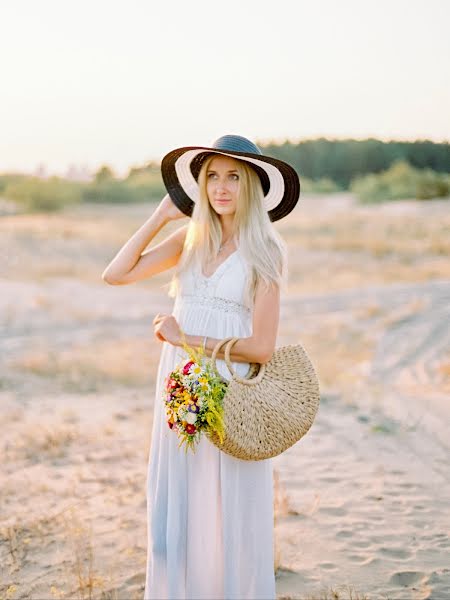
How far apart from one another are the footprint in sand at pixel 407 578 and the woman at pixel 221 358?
102cm

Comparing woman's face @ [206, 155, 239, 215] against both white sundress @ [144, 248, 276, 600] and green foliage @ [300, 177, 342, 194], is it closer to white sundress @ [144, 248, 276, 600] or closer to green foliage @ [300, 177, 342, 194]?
white sundress @ [144, 248, 276, 600]

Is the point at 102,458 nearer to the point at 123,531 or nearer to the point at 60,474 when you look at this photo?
the point at 60,474

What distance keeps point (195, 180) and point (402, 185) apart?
85.1 ft

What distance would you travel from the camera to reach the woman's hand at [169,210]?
3.16 metres

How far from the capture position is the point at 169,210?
10.4 ft

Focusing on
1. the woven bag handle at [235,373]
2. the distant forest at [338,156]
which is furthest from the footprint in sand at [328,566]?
the distant forest at [338,156]

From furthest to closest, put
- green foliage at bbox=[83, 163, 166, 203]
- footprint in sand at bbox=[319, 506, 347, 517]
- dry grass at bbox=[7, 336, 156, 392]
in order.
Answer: green foliage at bbox=[83, 163, 166, 203]
dry grass at bbox=[7, 336, 156, 392]
footprint in sand at bbox=[319, 506, 347, 517]

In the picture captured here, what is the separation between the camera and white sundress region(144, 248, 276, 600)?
282cm

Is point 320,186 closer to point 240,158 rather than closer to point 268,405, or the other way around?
point 240,158

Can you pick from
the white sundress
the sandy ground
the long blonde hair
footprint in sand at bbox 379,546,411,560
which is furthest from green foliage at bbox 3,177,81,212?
the white sundress

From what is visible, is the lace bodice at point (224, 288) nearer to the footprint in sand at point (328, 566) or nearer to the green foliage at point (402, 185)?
the footprint in sand at point (328, 566)

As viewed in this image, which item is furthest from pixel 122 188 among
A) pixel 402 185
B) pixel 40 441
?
pixel 40 441

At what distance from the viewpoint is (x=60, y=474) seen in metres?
5.32

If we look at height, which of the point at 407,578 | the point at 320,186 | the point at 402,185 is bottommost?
the point at 407,578
